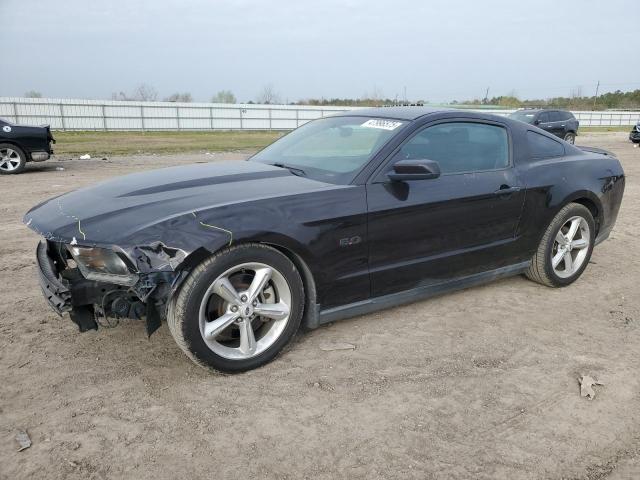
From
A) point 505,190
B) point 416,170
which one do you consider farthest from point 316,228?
point 505,190

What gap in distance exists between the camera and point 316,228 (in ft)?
10.1

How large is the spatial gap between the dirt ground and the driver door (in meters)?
0.41

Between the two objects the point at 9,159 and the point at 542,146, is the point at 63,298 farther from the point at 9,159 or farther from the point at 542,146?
the point at 9,159

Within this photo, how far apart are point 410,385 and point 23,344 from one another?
239 centimetres

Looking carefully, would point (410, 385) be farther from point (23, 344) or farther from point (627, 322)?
point (23, 344)

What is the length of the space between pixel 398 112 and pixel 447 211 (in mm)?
895

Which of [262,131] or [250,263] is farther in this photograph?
[262,131]

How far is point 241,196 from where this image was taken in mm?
3039

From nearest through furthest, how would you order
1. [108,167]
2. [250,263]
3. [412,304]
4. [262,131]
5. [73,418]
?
[73,418] → [250,263] → [412,304] → [108,167] → [262,131]

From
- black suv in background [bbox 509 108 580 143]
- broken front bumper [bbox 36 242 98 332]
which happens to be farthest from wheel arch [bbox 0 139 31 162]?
black suv in background [bbox 509 108 580 143]

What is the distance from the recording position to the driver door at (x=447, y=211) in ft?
11.0

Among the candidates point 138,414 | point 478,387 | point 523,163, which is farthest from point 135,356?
point 523,163

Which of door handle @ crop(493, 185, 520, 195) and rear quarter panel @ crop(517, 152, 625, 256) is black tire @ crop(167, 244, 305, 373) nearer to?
door handle @ crop(493, 185, 520, 195)

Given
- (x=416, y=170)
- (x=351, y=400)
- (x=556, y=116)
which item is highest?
(x=416, y=170)
